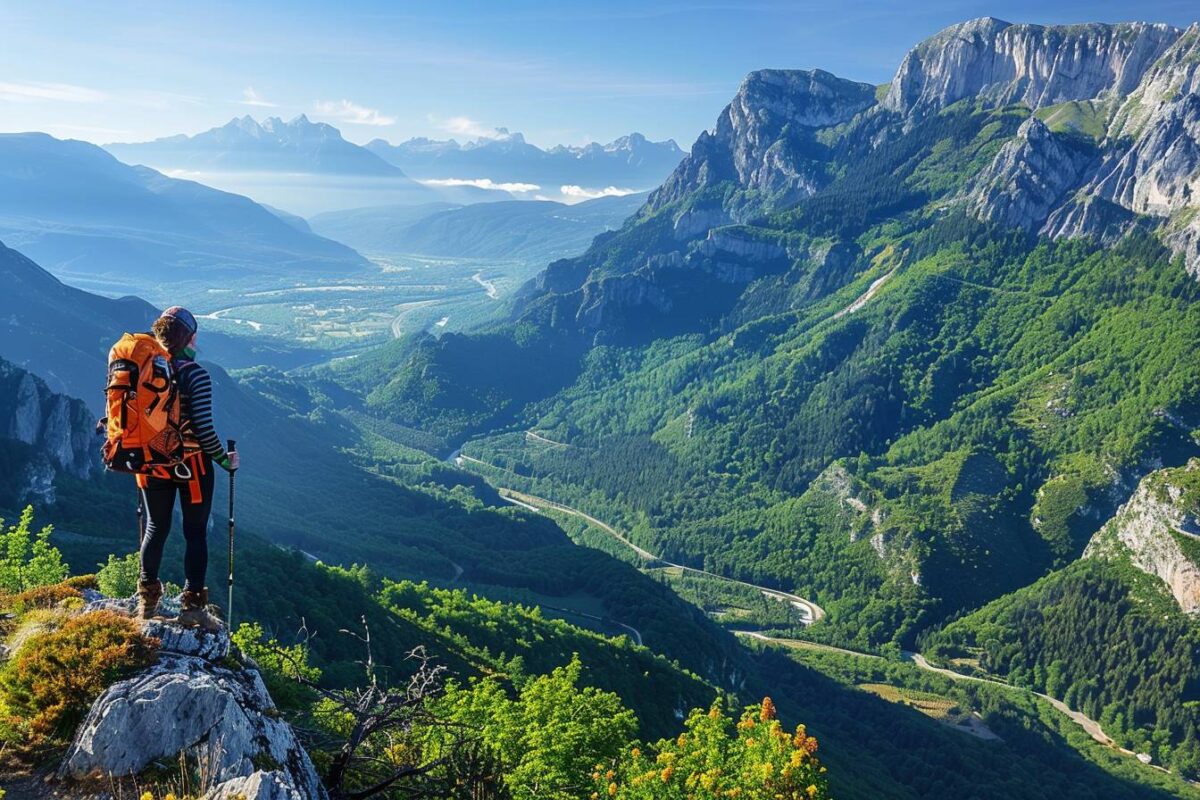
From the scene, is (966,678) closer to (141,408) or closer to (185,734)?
(185,734)

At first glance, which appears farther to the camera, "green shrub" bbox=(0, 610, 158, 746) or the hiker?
the hiker

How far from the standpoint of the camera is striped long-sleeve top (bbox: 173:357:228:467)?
16.3m

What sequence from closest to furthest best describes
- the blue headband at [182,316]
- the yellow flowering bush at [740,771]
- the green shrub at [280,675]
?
the blue headband at [182,316]
the yellow flowering bush at [740,771]
the green shrub at [280,675]

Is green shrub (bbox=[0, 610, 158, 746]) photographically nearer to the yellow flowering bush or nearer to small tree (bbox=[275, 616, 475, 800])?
small tree (bbox=[275, 616, 475, 800])

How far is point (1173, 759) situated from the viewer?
138 meters

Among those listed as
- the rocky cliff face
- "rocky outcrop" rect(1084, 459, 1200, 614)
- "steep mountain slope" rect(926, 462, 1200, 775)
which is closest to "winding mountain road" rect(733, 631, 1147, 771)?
"steep mountain slope" rect(926, 462, 1200, 775)

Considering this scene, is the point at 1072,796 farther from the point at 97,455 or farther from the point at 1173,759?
the point at 97,455

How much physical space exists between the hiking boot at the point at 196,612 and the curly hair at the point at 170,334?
4.69 m

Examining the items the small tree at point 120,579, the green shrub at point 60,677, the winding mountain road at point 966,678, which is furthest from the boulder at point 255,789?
the winding mountain road at point 966,678

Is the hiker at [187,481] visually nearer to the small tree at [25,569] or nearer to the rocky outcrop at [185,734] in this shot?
the rocky outcrop at [185,734]

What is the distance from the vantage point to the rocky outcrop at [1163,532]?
159 meters

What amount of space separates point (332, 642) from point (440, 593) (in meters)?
29.3

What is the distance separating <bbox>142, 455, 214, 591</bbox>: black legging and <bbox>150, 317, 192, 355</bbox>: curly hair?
221cm

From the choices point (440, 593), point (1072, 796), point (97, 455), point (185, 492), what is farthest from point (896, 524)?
point (185, 492)
